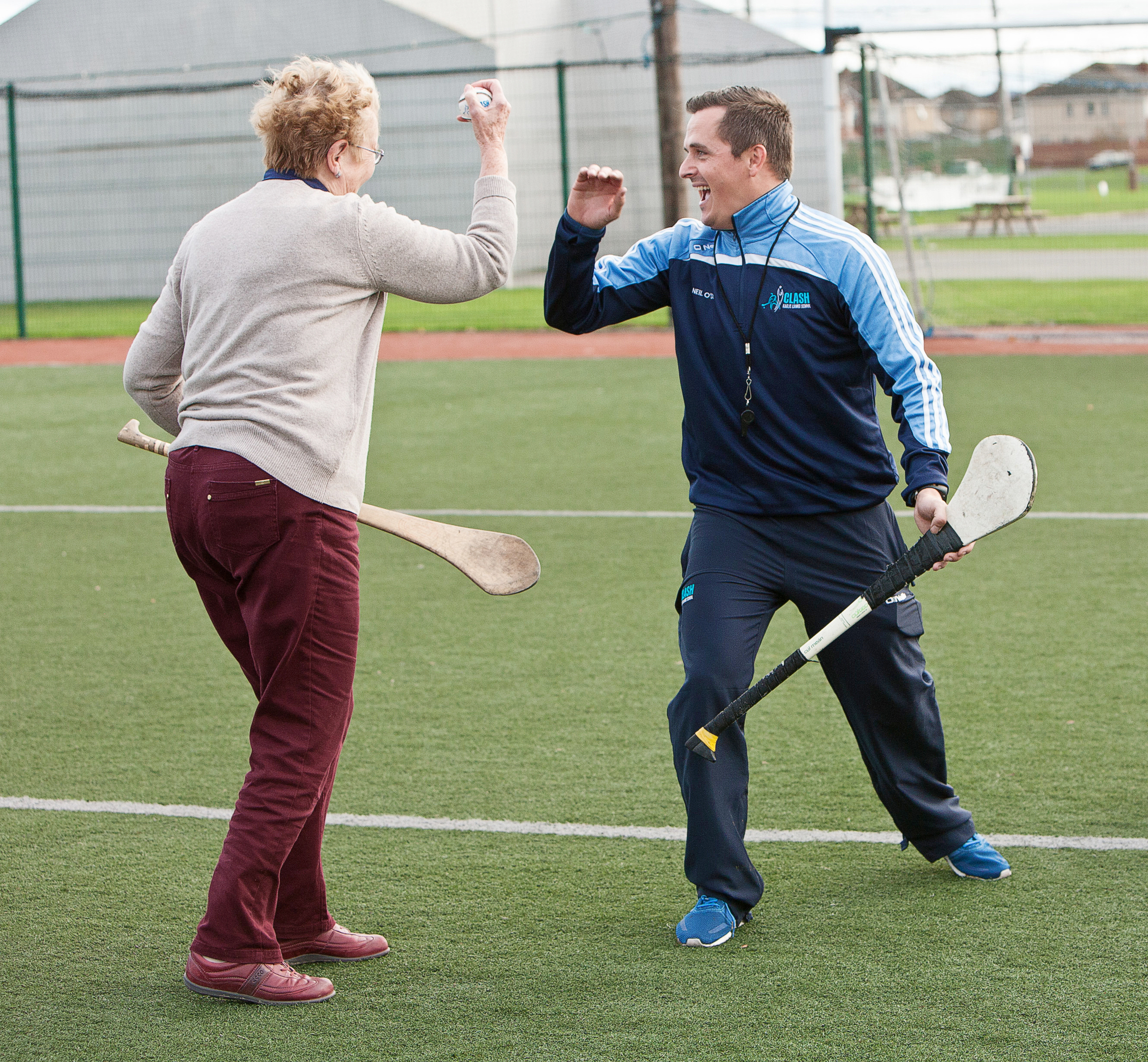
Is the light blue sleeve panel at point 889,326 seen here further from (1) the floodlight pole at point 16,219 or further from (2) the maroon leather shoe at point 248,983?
(1) the floodlight pole at point 16,219

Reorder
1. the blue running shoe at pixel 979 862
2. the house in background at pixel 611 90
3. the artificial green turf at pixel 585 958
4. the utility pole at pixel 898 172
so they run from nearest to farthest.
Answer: the artificial green turf at pixel 585 958 → the blue running shoe at pixel 979 862 → the utility pole at pixel 898 172 → the house in background at pixel 611 90

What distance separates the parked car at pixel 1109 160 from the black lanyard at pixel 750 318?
64.0 feet

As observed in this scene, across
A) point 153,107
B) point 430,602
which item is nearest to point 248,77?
point 153,107

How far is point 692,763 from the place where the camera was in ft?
11.8

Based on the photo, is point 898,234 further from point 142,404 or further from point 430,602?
point 142,404

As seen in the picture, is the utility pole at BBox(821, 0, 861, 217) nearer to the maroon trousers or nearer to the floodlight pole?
the floodlight pole

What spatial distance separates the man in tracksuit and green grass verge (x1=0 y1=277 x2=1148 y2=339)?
43.2 ft

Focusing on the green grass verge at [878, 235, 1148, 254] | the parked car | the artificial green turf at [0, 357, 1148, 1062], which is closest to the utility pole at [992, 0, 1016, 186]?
the green grass verge at [878, 235, 1148, 254]

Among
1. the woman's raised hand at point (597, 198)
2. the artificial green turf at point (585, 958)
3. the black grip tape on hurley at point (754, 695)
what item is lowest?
the artificial green turf at point (585, 958)

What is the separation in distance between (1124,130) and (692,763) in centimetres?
1796

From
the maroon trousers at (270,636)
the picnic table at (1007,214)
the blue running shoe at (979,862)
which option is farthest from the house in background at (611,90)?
the maroon trousers at (270,636)

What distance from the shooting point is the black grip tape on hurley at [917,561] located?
3367 millimetres

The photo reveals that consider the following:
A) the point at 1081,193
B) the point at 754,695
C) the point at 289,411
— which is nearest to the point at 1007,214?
the point at 1081,193

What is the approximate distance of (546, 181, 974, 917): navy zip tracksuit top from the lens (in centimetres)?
357
